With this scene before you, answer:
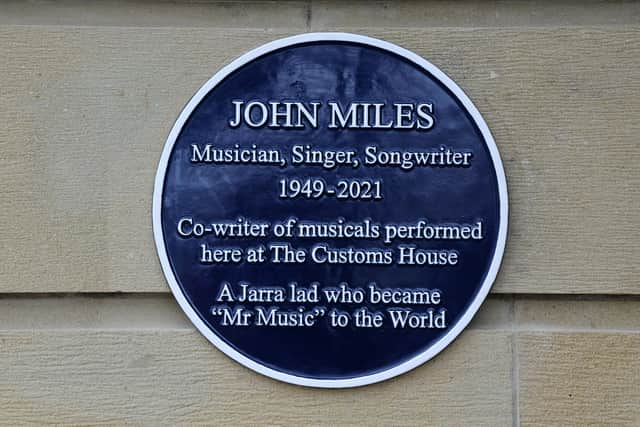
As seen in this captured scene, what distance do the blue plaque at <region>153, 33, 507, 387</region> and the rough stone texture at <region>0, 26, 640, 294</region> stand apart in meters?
0.06

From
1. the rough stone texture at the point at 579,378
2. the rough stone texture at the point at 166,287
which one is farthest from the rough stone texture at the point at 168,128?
the rough stone texture at the point at 579,378

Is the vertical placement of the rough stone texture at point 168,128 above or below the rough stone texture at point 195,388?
above

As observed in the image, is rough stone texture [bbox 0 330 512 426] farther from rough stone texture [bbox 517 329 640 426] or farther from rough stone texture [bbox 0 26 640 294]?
rough stone texture [bbox 0 26 640 294]

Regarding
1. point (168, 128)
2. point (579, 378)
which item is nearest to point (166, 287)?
point (168, 128)

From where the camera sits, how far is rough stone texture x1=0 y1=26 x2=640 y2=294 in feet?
8.18

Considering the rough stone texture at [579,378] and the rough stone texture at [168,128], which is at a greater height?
the rough stone texture at [168,128]

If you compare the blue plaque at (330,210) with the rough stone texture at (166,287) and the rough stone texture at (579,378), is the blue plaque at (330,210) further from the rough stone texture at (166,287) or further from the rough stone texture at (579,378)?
the rough stone texture at (579,378)

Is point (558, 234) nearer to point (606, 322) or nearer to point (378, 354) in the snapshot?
point (606, 322)

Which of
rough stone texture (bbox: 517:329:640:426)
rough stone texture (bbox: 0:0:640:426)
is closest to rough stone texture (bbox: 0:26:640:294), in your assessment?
rough stone texture (bbox: 0:0:640:426)

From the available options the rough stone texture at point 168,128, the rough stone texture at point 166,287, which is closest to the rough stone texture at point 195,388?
the rough stone texture at point 166,287

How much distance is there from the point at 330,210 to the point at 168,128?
504 mm

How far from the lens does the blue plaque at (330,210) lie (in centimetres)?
246

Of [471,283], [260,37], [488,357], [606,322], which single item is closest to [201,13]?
[260,37]

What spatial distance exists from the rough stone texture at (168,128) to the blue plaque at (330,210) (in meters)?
0.06
